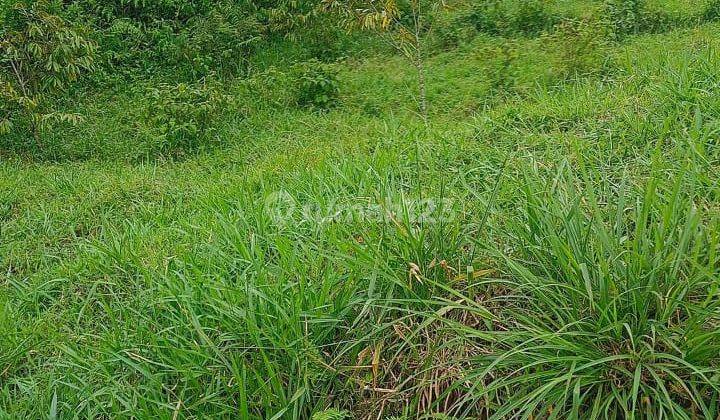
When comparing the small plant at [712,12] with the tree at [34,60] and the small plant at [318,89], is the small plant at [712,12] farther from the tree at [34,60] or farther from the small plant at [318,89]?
the tree at [34,60]

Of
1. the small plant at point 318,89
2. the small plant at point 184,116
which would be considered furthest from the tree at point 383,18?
the small plant at point 184,116

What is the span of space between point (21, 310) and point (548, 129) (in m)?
3.11

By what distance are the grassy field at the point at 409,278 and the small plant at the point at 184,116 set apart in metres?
0.93

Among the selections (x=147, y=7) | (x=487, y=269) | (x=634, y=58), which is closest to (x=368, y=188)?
(x=487, y=269)

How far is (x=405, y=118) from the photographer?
18.8ft

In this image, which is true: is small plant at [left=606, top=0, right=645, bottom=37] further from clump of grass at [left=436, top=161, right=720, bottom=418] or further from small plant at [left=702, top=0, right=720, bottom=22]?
clump of grass at [left=436, top=161, right=720, bottom=418]

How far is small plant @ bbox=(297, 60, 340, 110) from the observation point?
6391mm

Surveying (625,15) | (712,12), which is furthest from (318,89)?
(712,12)

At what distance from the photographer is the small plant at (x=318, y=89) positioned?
21.0 ft

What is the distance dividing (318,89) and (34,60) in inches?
96.6

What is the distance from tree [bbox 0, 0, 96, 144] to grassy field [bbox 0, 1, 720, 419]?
1.38 m

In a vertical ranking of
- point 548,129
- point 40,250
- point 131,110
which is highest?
point 548,129

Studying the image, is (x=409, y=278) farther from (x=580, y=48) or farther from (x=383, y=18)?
(x=580, y=48)

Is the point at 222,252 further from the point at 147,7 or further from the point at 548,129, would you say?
the point at 147,7
